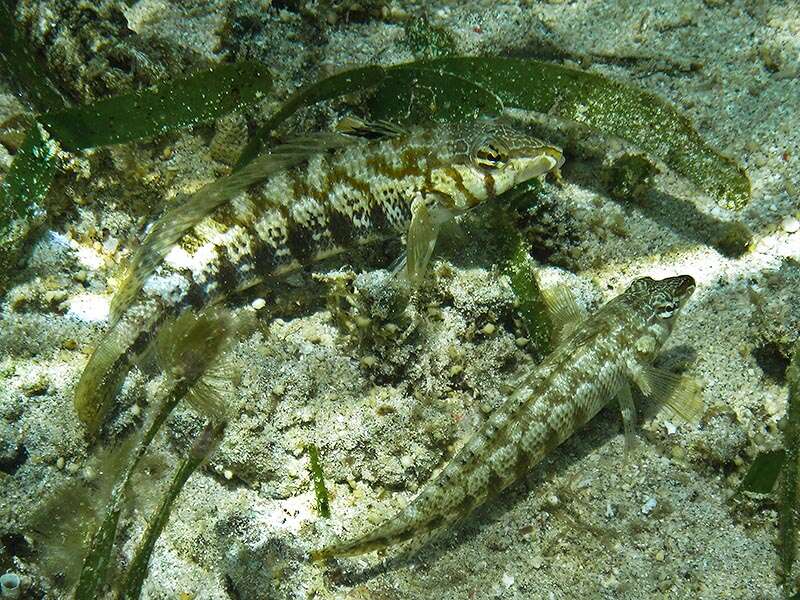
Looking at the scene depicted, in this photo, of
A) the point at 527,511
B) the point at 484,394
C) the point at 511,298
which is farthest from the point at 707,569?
the point at 511,298

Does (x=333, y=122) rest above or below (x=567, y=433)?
above

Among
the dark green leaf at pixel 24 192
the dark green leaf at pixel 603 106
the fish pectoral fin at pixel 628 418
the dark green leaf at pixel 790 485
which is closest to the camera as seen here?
the dark green leaf at pixel 790 485

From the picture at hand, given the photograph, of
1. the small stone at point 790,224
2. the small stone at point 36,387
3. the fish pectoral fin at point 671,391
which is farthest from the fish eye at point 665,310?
the small stone at point 36,387

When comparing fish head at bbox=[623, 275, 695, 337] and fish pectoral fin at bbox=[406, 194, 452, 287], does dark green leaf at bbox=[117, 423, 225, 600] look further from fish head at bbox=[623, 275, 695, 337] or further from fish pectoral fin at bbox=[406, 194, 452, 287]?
fish head at bbox=[623, 275, 695, 337]

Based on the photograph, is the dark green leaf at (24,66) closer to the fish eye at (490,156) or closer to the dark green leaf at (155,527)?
the dark green leaf at (155,527)

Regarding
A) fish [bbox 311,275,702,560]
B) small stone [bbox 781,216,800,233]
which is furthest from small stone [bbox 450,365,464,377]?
small stone [bbox 781,216,800,233]

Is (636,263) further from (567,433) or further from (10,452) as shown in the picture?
(10,452)
